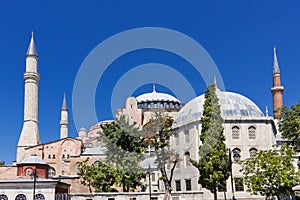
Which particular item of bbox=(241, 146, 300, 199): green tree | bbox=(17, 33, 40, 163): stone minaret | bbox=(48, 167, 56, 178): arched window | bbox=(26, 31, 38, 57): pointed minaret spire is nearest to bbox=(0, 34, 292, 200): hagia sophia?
bbox=(241, 146, 300, 199): green tree

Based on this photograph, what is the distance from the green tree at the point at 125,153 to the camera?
33531 mm

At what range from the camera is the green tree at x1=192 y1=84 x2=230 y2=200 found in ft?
90.7

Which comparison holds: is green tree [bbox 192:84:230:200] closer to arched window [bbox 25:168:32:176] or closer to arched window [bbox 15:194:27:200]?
arched window [bbox 15:194:27:200]

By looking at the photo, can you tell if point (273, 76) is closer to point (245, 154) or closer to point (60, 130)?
point (245, 154)

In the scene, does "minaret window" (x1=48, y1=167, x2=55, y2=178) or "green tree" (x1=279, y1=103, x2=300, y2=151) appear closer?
"green tree" (x1=279, y1=103, x2=300, y2=151)

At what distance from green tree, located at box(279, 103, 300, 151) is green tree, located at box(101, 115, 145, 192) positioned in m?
12.7

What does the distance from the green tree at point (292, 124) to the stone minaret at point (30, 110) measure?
3593 cm

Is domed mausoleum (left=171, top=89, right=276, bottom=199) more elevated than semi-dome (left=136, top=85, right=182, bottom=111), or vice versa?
semi-dome (left=136, top=85, right=182, bottom=111)

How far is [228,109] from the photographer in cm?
3650

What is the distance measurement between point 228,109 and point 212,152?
9271 millimetres

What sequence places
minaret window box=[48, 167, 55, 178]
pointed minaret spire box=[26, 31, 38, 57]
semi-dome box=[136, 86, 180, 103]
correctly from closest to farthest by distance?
minaret window box=[48, 167, 55, 178] → pointed minaret spire box=[26, 31, 38, 57] → semi-dome box=[136, 86, 180, 103]

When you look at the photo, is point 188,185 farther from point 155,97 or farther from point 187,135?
point 155,97

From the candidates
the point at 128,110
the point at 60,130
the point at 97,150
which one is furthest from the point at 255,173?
the point at 60,130

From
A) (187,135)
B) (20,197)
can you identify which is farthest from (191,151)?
(20,197)
